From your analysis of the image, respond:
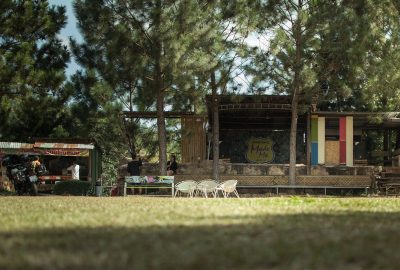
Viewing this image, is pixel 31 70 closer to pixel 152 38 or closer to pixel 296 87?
pixel 152 38

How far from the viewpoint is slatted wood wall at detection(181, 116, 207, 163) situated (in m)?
24.0

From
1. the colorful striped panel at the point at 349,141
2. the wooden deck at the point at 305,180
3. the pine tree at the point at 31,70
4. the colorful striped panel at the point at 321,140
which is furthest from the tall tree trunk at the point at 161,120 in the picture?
the colorful striped panel at the point at 349,141

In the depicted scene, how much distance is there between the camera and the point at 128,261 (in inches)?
155

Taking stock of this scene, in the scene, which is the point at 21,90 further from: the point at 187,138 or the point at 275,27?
the point at 275,27

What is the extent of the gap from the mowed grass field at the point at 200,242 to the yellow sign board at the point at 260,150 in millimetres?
20537

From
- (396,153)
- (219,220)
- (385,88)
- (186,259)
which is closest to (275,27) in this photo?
(385,88)

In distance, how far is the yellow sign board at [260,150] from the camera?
28.0 meters

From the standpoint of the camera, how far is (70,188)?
19953mm

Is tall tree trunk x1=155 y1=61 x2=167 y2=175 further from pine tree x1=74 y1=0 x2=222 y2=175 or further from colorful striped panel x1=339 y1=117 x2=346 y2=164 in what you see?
colorful striped panel x1=339 y1=117 x2=346 y2=164

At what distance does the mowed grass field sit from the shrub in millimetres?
12601

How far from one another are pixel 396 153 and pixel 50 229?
21.9 meters

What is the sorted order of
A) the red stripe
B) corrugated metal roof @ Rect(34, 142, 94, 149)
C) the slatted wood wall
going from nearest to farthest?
corrugated metal roof @ Rect(34, 142, 94, 149) → the red stripe → the slatted wood wall

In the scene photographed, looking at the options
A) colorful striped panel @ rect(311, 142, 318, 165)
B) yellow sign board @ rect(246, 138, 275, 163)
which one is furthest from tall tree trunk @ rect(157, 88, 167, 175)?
yellow sign board @ rect(246, 138, 275, 163)

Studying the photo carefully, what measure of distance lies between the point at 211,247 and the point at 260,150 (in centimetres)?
2371
